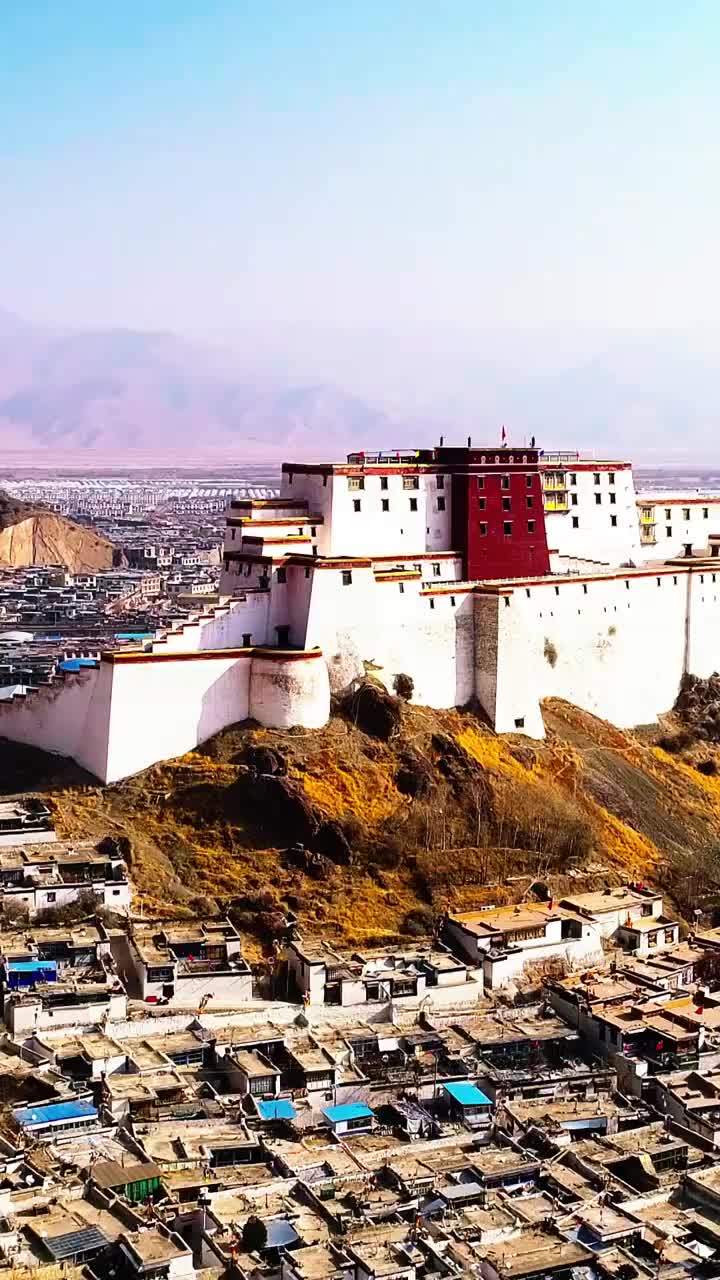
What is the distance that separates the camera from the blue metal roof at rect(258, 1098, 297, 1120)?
26.2 meters

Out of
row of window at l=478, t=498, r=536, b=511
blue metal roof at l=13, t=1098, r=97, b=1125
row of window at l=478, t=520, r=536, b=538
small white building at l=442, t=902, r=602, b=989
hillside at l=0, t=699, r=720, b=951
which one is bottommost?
blue metal roof at l=13, t=1098, r=97, b=1125

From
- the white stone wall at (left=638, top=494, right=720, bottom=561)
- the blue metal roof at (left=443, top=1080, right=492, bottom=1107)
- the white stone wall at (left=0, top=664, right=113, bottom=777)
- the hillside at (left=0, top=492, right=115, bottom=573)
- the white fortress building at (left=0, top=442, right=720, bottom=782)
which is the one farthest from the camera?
the hillside at (left=0, top=492, right=115, bottom=573)

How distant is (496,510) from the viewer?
4012 cm

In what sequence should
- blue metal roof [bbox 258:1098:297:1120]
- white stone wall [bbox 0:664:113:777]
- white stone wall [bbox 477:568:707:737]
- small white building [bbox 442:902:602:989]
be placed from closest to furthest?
1. blue metal roof [bbox 258:1098:297:1120]
2. small white building [bbox 442:902:602:989]
3. white stone wall [bbox 0:664:113:777]
4. white stone wall [bbox 477:568:707:737]

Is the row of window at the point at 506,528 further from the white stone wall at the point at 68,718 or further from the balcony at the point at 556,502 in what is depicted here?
the white stone wall at the point at 68,718

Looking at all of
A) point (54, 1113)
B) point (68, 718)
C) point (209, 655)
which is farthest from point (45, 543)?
point (54, 1113)

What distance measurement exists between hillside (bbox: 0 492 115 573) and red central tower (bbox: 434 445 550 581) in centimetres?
6734

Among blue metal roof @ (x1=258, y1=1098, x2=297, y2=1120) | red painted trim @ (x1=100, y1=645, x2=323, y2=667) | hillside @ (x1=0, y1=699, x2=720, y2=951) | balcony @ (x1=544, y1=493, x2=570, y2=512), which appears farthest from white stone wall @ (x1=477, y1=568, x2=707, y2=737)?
blue metal roof @ (x1=258, y1=1098, x2=297, y2=1120)

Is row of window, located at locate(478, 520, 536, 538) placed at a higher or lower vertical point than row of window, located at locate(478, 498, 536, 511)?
lower

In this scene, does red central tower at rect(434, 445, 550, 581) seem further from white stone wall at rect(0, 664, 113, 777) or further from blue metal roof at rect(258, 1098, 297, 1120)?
blue metal roof at rect(258, 1098, 297, 1120)

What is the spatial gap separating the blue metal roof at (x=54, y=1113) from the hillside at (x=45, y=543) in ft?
267

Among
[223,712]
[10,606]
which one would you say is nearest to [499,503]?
[223,712]

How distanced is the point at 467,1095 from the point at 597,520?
19.7 m

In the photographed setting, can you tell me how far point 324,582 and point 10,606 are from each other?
145 ft
